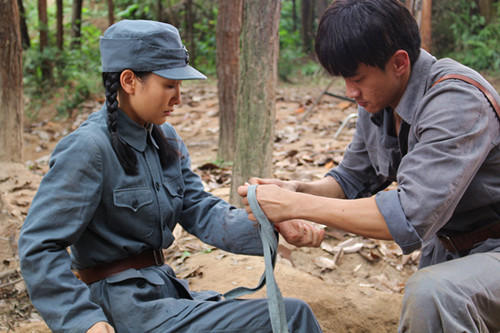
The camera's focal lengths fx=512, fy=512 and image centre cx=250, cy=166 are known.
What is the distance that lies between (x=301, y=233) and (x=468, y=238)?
2.68ft

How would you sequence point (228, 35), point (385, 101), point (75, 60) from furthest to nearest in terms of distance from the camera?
point (75, 60) → point (228, 35) → point (385, 101)

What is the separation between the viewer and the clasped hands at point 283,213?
2322 mm

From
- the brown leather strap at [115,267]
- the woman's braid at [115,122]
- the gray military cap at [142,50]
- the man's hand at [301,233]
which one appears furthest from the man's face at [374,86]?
the brown leather strap at [115,267]

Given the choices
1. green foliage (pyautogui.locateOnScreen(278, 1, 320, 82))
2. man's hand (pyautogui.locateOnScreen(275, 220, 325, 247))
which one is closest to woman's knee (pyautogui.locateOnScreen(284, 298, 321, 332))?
man's hand (pyautogui.locateOnScreen(275, 220, 325, 247))

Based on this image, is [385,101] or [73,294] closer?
[73,294]

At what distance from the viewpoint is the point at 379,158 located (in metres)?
2.81

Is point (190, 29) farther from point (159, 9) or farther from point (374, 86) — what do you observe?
point (374, 86)

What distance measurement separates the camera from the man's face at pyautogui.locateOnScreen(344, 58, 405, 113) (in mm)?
2341

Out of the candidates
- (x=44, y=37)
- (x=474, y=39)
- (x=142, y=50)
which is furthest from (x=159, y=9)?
(x=142, y=50)

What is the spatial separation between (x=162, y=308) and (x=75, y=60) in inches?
451

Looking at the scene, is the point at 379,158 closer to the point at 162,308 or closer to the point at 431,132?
the point at 431,132

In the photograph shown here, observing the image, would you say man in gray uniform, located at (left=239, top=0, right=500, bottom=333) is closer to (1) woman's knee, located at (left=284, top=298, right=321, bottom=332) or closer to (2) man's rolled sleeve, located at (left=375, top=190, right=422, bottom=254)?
(2) man's rolled sleeve, located at (left=375, top=190, right=422, bottom=254)

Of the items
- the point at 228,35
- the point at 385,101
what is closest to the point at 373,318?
the point at 385,101

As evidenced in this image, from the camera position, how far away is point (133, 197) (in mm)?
2361
